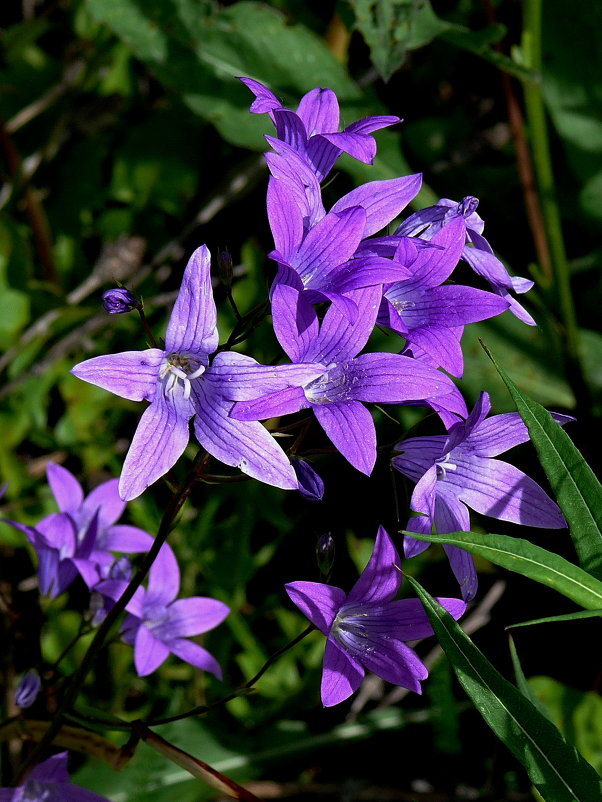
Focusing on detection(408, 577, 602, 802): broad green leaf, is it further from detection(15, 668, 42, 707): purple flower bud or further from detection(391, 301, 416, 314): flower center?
detection(15, 668, 42, 707): purple flower bud

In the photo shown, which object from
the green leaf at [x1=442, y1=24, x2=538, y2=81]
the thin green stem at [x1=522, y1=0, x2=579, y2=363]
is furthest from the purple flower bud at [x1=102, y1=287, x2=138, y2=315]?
the thin green stem at [x1=522, y1=0, x2=579, y2=363]

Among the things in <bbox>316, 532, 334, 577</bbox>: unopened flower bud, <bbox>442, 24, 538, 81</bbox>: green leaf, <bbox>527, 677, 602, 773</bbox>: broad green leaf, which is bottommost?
<bbox>527, 677, 602, 773</bbox>: broad green leaf

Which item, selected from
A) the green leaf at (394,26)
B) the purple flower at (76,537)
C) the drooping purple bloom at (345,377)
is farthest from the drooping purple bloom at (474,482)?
the green leaf at (394,26)

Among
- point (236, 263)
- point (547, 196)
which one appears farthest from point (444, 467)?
point (236, 263)

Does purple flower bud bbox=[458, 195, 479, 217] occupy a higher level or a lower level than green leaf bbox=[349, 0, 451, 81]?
higher

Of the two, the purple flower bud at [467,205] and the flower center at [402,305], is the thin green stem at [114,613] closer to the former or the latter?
the flower center at [402,305]

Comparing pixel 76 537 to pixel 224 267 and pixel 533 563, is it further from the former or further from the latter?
pixel 533 563
